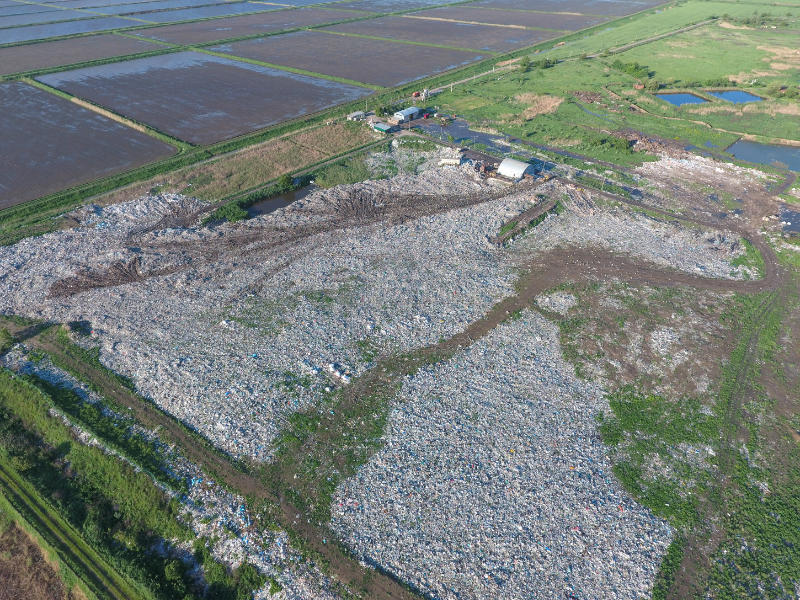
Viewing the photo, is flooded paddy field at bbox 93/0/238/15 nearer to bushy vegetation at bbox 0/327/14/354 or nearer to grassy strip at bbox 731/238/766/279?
bushy vegetation at bbox 0/327/14/354

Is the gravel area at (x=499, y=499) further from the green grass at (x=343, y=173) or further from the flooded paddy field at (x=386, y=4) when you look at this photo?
the flooded paddy field at (x=386, y=4)

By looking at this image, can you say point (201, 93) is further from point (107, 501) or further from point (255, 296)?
point (107, 501)

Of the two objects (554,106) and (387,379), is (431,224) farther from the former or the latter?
→ (554,106)

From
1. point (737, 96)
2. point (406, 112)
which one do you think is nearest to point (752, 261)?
point (406, 112)

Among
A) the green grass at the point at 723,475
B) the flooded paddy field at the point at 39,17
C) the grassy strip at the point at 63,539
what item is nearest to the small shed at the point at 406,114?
the green grass at the point at 723,475

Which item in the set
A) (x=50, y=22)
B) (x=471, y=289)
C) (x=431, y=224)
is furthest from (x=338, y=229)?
(x=50, y=22)

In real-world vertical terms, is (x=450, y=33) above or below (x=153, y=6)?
below
